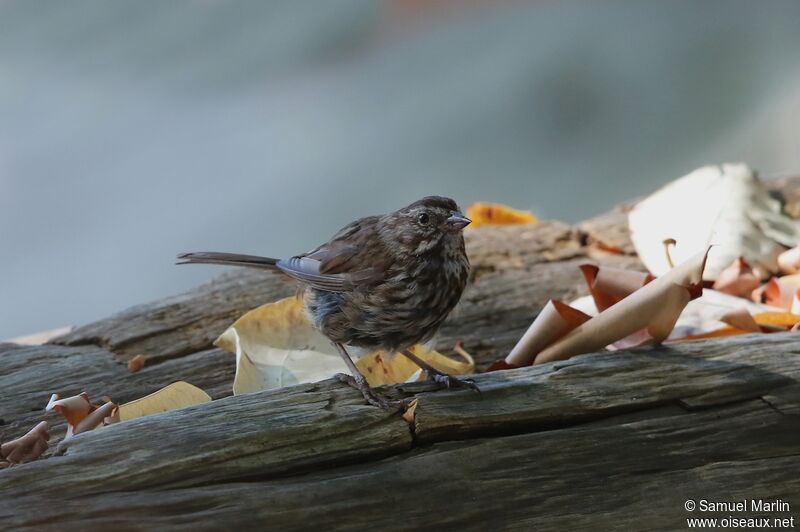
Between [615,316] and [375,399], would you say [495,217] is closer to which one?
[615,316]

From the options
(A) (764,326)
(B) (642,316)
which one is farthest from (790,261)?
(B) (642,316)

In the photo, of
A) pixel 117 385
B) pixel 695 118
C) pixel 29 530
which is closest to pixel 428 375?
pixel 117 385

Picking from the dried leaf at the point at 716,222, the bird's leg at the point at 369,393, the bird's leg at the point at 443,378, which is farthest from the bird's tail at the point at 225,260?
the dried leaf at the point at 716,222

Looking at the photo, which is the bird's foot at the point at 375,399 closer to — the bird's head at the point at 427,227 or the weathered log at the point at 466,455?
the weathered log at the point at 466,455

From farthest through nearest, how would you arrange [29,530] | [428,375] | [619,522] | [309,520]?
[428,375], [619,522], [309,520], [29,530]

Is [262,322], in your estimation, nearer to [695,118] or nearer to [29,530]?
[29,530]

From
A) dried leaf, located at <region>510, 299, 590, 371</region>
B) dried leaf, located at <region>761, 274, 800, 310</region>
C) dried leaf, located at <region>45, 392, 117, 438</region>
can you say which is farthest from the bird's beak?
dried leaf, located at <region>761, 274, 800, 310</region>
